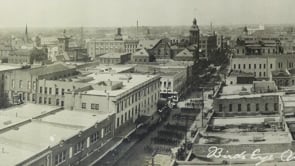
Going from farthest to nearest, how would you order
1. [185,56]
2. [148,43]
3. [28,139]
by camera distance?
[148,43] < [185,56] < [28,139]

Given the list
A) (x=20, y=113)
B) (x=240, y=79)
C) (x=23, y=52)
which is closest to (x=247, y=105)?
(x=240, y=79)

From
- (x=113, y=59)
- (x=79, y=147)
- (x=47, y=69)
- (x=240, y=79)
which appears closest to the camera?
(x=79, y=147)

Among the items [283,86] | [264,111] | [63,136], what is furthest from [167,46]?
[63,136]

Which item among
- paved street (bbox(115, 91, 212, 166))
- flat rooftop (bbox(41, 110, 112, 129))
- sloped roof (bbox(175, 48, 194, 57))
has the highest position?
sloped roof (bbox(175, 48, 194, 57))

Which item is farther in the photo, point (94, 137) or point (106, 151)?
point (106, 151)

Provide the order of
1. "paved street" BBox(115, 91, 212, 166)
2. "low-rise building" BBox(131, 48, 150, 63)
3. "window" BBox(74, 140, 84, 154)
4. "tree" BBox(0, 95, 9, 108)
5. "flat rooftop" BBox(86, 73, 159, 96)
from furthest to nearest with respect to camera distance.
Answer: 1. "low-rise building" BBox(131, 48, 150, 63)
2. "tree" BBox(0, 95, 9, 108)
3. "flat rooftop" BBox(86, 73, 159, 96)
4. "paved street" BBox(115, 91, 212, 166)
5. "window" BBox(74, 140, 84, 154)

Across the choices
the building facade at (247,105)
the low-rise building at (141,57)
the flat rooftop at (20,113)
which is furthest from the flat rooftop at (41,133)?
the low-rise building at (141,57)

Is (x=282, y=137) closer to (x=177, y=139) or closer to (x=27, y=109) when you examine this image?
(x=177, y=139)

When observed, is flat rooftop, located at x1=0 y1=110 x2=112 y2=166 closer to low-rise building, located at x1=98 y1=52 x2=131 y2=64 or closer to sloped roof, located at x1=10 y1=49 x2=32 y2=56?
sloped roof, located at x1=10 y1=49 x2=32 y2=56

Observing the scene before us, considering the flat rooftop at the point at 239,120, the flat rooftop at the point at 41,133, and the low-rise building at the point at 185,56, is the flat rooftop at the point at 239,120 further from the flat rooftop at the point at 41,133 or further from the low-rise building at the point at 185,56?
the low-rise building at the point at 185,56

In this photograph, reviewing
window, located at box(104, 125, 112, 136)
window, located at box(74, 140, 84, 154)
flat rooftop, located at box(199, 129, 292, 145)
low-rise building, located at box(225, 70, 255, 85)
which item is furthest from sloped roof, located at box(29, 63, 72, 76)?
flat rooftop, located at box(199, 129, 292, 145)

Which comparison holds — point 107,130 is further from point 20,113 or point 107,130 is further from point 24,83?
point 24,83
